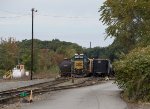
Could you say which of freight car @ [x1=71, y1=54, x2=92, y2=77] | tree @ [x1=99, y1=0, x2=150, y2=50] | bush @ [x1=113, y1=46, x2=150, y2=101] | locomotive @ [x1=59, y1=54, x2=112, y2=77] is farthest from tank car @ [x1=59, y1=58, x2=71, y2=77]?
bush @ [x1=113, y1=46, x2=150, y2=101]

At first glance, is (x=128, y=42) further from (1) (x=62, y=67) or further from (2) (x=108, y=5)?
(1) (x=62, y=67)

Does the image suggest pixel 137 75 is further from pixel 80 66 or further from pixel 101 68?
Answer: pixel 101 68

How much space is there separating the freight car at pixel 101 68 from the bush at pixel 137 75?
45.8 metres

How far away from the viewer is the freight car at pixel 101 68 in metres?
75.2

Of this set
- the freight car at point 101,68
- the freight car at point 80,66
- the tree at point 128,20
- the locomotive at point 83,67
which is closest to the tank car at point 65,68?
the locomotive at point 83,67

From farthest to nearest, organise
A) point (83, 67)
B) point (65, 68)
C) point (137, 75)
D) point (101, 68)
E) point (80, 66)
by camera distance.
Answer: point (101, 68) < point (65, 68) < point (83, 67) < point (80, 66) < point (137, 75)

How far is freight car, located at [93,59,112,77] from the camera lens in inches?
2960

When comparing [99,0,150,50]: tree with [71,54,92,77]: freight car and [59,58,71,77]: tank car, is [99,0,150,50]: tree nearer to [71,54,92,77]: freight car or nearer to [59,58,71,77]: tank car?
[71,54,92,77]: freight car

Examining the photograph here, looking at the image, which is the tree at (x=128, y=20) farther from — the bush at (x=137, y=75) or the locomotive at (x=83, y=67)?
the bush at (x=137, y=75)

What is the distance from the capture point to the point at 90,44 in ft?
489

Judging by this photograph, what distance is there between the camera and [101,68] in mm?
75500

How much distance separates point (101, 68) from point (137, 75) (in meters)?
48.2

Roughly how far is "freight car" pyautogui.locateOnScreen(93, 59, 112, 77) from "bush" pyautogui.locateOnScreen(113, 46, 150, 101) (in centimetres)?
4580

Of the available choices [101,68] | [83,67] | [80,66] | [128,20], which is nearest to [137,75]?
[128,20]
